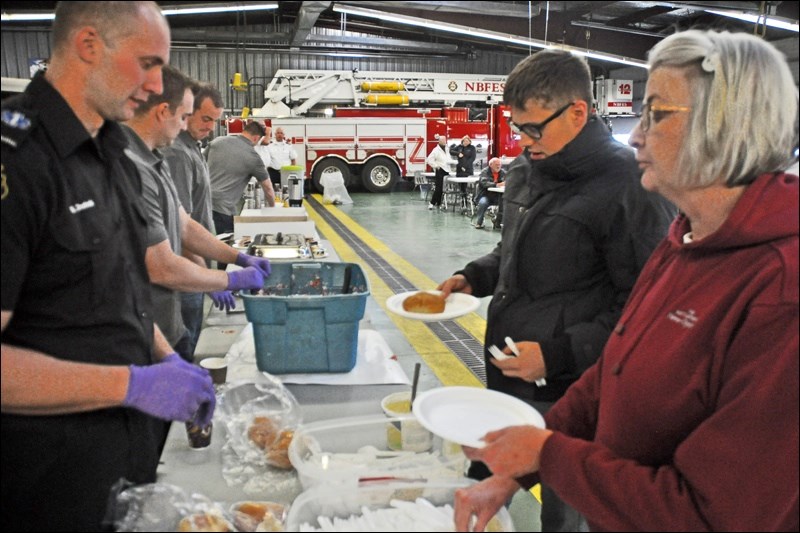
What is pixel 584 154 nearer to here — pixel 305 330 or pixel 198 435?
pixel 305 330

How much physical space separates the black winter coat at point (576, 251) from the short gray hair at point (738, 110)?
2.27ft

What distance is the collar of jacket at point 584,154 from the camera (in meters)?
1.67

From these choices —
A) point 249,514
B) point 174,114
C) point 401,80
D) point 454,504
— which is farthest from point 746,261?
point 401,80

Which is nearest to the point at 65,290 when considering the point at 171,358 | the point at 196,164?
the point at 171,358

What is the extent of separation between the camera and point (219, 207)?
19.6 feet

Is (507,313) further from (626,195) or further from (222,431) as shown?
(222,431)

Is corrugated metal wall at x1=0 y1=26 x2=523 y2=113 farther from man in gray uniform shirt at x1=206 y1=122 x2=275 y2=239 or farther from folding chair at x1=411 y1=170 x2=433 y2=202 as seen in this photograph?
man in gray uniform shirt at x1=206 y1=122 x2=275 y2=239

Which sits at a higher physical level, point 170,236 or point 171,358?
point 170,236

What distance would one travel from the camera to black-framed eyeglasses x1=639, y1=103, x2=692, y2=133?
37.7 inches

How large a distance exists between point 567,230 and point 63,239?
1192 millimetres

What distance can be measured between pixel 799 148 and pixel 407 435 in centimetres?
107

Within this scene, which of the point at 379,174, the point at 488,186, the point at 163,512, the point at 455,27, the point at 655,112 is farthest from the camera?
the point at 379,174

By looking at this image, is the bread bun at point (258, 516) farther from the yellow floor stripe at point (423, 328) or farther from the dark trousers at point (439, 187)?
the dark trousers at point (439, 187)

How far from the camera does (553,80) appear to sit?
1640 mm
